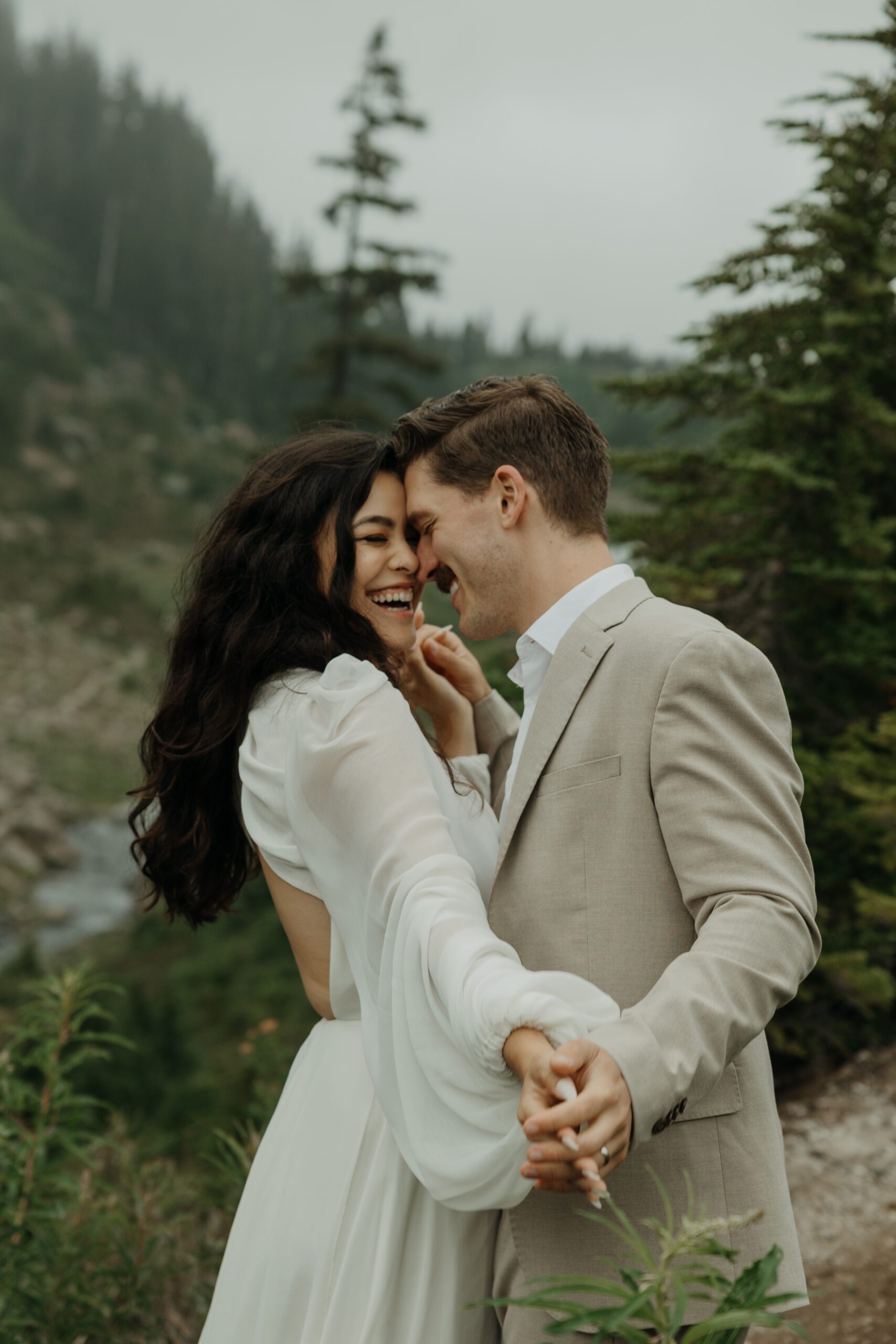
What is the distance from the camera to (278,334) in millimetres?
75500

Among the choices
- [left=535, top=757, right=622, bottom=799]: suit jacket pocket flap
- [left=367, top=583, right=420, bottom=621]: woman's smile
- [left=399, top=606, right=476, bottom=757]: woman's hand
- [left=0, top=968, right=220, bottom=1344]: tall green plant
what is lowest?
[left=0, top=968, right=220, bottom=1344]: tall green plant

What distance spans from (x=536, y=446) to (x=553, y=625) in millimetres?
412

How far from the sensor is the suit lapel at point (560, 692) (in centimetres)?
211

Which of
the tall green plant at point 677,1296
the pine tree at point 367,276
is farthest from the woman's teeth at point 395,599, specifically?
the pine tree at point 367,276

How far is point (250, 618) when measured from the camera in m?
2.64

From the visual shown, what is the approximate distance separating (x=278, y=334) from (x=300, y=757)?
77792 mm

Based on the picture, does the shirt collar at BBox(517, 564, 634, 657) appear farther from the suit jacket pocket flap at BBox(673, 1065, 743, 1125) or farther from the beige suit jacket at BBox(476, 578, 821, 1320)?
the suit jacket pocket flap at BBox(673, 1065, 743, 1125)

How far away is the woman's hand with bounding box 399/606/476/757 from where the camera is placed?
9.98 ft

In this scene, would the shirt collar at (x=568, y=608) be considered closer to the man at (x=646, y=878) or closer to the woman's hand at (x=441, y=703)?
the man at (x=646, y=878)

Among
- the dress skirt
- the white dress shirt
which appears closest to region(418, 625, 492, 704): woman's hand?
the white dress shirt

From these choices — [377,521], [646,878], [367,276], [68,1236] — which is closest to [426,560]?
[377,521]

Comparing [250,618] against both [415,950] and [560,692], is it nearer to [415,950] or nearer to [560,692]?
[560,692]

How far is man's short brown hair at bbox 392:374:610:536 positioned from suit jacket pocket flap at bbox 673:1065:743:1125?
3.76ft

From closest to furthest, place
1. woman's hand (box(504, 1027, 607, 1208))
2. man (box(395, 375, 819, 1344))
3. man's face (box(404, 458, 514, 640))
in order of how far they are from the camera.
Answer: woman's hand (box(504, 1027, 607, 1208)) → man (box(395, 375, 819, 1344)) → man's face (box(404, 458, 514, 640))
